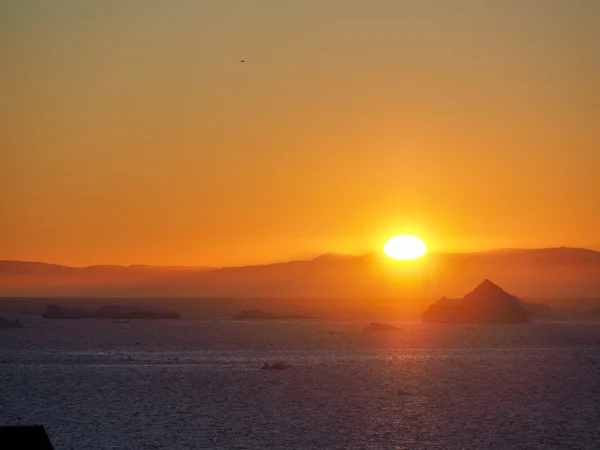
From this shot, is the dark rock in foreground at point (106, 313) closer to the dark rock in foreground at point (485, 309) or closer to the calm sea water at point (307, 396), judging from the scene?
the dark rock in foreground at point (485, 309)

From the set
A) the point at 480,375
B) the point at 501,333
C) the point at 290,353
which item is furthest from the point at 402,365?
the point at 501,333

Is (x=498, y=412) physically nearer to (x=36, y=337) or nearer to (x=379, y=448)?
(x=379, y=448)

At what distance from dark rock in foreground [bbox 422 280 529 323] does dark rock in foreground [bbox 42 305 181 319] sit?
3471 cm

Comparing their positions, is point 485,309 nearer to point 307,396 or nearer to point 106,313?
point 106,313

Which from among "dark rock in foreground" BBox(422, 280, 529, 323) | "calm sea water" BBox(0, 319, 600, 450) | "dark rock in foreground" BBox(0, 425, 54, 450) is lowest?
"calm sea water" BBox(0, 319, 600, 450)

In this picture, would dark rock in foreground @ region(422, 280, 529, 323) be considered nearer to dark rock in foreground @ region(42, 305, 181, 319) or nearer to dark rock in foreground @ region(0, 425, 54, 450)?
dark rock in foreground @ region(42, 305, 181, 319)

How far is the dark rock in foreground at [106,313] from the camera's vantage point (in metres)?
105

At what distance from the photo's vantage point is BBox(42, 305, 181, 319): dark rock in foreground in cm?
10494

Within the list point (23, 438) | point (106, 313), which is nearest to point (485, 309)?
point (106, 313)

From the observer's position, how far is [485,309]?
87062 mm

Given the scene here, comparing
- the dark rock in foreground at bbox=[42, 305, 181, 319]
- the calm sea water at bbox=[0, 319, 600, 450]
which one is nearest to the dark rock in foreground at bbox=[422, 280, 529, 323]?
the calm sea water at bbox=[0, 319, 600, 450]

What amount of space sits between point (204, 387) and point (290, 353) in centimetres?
1812

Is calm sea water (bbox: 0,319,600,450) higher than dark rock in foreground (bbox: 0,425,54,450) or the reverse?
the reverse

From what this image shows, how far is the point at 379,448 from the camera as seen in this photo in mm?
18938
